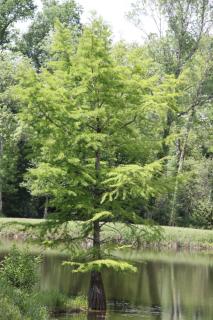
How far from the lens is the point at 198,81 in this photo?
42.3 m

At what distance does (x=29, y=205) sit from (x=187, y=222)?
1459cm

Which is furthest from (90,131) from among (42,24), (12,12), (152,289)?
(42,24)

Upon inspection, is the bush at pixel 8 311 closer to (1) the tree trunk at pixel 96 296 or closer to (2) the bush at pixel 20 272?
(2) the bush at pixel 20 272

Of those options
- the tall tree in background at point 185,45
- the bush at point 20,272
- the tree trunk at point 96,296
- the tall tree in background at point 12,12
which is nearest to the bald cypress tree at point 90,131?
the tree trunk at point 96,296

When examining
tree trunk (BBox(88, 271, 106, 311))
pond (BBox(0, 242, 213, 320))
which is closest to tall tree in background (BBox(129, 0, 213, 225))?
pond (BBox(0, 242, 213, 320))

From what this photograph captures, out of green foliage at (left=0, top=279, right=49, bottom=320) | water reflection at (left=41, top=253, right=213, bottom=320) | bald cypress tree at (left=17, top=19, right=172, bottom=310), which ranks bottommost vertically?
water reflection at (left=41, top=253, right=213, bottom=320)

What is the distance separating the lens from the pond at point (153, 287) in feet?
54.2

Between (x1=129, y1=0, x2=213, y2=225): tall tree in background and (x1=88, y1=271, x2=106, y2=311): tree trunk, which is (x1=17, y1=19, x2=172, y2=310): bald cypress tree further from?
(x1=129, y1=0, x2=213, y2=225): tall tree in background

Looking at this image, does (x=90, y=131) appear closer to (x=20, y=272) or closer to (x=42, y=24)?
(x=20, y=272)

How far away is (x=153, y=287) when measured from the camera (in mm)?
22141

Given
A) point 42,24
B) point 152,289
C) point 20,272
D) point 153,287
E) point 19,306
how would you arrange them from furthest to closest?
point 42,24
point 153,287
point 152,289
point 20,272
point 19,306

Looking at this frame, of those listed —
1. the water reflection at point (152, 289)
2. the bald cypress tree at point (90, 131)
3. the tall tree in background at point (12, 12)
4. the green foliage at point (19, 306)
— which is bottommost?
the water reflection at point (152, 289)

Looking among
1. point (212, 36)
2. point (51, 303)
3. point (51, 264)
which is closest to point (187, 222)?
point (212, 36)

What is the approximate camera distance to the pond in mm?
16516
